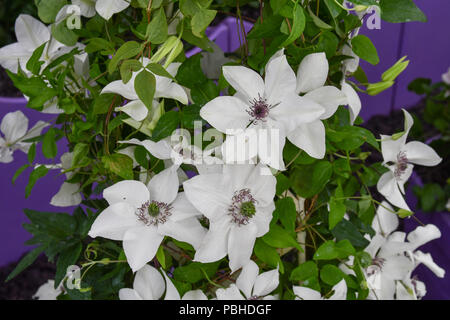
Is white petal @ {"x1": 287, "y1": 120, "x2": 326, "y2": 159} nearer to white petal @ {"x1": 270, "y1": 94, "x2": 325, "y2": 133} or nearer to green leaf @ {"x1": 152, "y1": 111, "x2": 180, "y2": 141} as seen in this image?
white petal @ {"x1": 270, "y1": 94, "x2": 325, "y2": 133}

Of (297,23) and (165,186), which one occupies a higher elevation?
(297,23)

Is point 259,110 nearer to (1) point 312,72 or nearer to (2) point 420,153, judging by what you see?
(1) point 312,72

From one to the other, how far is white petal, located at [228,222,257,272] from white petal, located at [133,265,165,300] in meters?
0.12

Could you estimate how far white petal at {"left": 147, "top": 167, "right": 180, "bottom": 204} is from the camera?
476 millimetres

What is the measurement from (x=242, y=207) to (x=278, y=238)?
59mm

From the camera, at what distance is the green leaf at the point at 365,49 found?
47 cm

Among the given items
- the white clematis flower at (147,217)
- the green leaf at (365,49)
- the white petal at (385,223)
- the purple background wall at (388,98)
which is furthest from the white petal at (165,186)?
the purple background wall at (388,98)

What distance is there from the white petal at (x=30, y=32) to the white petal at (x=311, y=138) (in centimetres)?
31

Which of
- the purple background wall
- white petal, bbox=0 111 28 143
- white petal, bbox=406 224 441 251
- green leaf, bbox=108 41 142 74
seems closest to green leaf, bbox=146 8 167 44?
green leaf, bbox=108 41 142 74

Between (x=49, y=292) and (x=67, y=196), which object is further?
(x=49, y=292)

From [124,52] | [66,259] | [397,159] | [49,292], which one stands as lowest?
[49,292]

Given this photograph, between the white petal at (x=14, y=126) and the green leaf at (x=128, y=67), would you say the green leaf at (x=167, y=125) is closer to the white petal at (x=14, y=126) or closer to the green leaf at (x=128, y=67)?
the green leaf at (x=128, y=67)

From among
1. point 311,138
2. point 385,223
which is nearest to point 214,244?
point 311,138

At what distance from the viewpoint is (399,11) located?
0.45 metres
